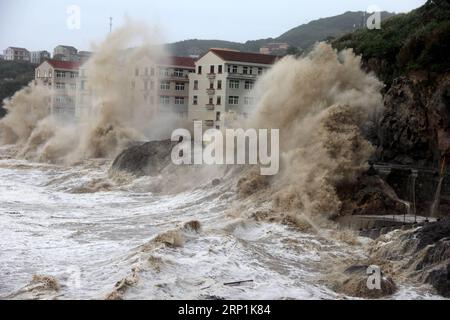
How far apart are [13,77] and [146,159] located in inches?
2292

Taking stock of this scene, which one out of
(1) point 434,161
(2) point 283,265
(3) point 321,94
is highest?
(3) point 321,94

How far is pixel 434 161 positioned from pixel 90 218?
40.9 feet

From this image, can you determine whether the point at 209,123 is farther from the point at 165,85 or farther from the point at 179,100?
the point at 165,85

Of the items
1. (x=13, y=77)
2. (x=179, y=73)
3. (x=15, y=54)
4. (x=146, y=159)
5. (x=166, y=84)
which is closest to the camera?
(x=146, y=159)

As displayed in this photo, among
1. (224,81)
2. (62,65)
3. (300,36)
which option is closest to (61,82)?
(62,65)

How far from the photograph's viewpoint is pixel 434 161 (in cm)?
2227

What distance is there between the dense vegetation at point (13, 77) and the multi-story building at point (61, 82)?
1146cm

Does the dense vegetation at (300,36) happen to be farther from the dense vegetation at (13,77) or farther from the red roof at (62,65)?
the red roof at (62,65)

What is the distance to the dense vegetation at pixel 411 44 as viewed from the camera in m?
24.0

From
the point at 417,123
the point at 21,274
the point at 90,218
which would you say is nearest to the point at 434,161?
the point at 417,123

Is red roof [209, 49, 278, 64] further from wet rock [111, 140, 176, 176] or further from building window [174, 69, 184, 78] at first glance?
wet rock [111, 140, 176, 176]

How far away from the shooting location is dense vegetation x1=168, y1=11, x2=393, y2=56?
10487cm

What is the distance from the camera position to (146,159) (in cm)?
2628

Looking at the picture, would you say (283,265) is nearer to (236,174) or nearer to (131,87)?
(236,174)
